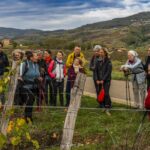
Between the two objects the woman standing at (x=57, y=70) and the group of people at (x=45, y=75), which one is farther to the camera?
the woman standing at (x=57, y=70)

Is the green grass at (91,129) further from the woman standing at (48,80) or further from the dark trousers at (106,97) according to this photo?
the woman standing at (48,80)

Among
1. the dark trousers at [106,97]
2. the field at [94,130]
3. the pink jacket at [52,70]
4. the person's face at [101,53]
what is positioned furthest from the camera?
the pink jacket at [52,70]

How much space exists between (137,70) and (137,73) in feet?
0.36

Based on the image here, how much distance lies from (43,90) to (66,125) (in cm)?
673

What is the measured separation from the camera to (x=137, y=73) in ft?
42.4

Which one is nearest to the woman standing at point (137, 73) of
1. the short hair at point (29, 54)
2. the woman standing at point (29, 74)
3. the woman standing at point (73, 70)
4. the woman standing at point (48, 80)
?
the woman standing at point (73, 70)

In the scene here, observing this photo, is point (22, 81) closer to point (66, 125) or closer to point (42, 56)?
point (42, 56)

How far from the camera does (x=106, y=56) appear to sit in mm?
12703

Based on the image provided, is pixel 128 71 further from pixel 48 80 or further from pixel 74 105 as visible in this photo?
pixel 74 105

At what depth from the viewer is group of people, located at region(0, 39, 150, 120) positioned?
11578 mm

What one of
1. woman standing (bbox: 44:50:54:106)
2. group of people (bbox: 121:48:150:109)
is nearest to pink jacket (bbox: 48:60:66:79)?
woman standing (bbox: 44:50:54:106)

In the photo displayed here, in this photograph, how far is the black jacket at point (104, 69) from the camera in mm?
12750

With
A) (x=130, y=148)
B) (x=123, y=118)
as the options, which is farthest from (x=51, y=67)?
(x=130, y=148)

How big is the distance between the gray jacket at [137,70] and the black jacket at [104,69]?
41cm
